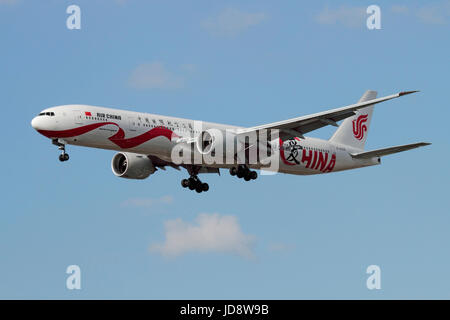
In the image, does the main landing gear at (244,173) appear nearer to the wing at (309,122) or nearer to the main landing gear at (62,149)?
the wing at (309,122)

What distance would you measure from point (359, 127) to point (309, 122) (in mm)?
12743

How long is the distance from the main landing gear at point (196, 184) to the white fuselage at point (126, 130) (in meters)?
3.42

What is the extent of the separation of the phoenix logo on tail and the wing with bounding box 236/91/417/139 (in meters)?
10.2

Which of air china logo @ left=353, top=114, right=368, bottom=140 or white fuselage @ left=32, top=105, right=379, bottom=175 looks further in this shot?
air china logo @ left=353, top=114, right=368, bottom=140

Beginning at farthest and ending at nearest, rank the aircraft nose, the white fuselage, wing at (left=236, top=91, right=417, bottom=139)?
1. wing at (left=236, top=91, right=417, bottom=139)
2. the white fuselage
3. the aircraft nose

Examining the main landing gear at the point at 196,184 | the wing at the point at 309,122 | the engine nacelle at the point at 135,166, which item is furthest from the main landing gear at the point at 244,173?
the engine nacelle at the point at 135,166

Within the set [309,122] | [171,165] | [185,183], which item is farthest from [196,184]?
[309,122]

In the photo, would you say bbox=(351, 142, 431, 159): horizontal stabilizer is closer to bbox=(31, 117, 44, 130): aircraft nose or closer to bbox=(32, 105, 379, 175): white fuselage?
bbox=(32, 105, 379, 175): white fuselage

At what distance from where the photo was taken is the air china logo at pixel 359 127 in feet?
203

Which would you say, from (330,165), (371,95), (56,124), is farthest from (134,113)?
(371,95)

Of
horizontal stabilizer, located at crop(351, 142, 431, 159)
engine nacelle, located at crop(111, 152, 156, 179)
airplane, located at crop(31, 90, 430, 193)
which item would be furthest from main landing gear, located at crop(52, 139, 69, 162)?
horizontal stabilizer, located at crop(351, 142, 431, 159)

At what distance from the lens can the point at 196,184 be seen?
5622 centimetres

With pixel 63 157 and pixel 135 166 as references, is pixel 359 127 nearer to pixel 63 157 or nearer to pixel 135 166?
pixel 135 166

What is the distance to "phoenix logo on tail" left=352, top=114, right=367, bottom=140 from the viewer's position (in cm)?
6198
